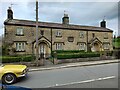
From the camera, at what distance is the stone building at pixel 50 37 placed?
72.5ft

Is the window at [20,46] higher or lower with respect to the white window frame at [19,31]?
lower

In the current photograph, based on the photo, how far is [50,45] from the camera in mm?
24344

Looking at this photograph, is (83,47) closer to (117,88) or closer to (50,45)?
(50,45)

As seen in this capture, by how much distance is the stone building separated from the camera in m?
22.1

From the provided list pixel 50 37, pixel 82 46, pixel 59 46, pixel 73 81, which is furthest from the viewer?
pixel 82 46

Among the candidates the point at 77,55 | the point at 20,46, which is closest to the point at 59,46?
the point at 77,55

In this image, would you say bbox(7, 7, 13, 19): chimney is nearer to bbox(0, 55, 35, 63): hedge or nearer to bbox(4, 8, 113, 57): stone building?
bbox(4, 8, 113, 57): stone building

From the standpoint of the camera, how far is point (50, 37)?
24.6m

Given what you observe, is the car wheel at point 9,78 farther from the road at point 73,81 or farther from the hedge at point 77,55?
the hedge at point 77,55

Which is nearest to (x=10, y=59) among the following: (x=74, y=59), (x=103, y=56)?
(x=74, y=59)

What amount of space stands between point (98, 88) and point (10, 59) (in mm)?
→ 11672

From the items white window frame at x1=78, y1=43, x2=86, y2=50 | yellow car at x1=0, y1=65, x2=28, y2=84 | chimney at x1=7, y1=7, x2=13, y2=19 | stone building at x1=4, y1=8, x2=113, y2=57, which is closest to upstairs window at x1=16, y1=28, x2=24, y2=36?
stone building at x1=4, y1=8, x2=113, y2=57

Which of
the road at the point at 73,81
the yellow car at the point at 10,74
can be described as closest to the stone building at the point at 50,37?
the road at the point at 73,81

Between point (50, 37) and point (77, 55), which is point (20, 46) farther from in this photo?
point (77, 55)
